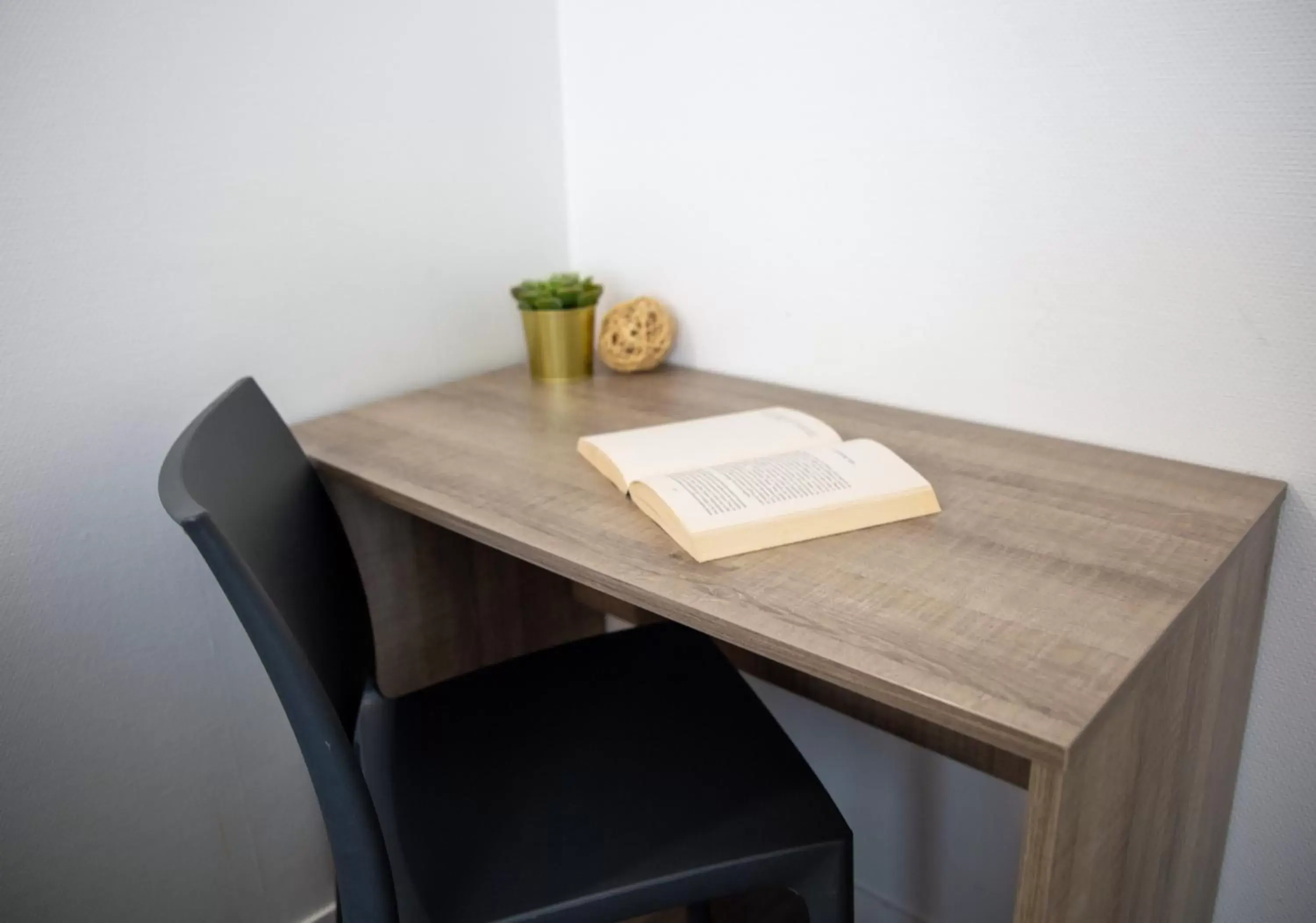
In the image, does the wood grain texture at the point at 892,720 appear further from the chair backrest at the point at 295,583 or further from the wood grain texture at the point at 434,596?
the chair backrest at the point at 295,583

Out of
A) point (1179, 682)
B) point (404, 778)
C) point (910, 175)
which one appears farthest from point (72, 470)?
point (1179, 682)

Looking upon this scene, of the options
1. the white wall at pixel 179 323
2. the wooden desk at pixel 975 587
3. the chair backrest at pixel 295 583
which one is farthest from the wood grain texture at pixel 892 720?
the white wall at pixel 179 323

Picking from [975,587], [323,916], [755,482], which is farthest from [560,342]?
[323,916]

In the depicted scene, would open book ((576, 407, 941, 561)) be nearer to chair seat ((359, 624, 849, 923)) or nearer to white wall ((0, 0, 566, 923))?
chair seat ((359, 624, 849, 923))

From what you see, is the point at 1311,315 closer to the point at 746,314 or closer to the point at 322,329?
the point at 746,314

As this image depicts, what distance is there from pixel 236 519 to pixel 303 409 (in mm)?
475

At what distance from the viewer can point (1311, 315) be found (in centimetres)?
90

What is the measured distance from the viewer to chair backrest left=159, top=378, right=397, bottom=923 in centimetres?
→ 71

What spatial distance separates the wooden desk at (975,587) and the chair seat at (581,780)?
0.14 metres

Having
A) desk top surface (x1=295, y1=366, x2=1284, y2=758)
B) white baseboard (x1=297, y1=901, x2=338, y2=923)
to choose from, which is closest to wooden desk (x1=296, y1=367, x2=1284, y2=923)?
desk top surface (x1=295, y1=366, x2=1284, y2=758)

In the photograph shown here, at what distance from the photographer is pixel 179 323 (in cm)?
111

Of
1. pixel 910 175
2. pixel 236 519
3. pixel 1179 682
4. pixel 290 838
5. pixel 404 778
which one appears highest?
pixel 910 175

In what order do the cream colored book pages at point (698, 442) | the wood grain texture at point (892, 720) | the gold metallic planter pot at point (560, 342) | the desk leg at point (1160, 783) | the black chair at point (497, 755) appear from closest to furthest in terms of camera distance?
the desk leg at point (1160, 783) < the black chair at point (497, 755) < the cream colored book pages at point (698, 442) < the wood grain texture at point (892, 720) < the gold metallic planter pot at point (560, 342)

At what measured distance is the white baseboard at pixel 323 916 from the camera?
136 cm
